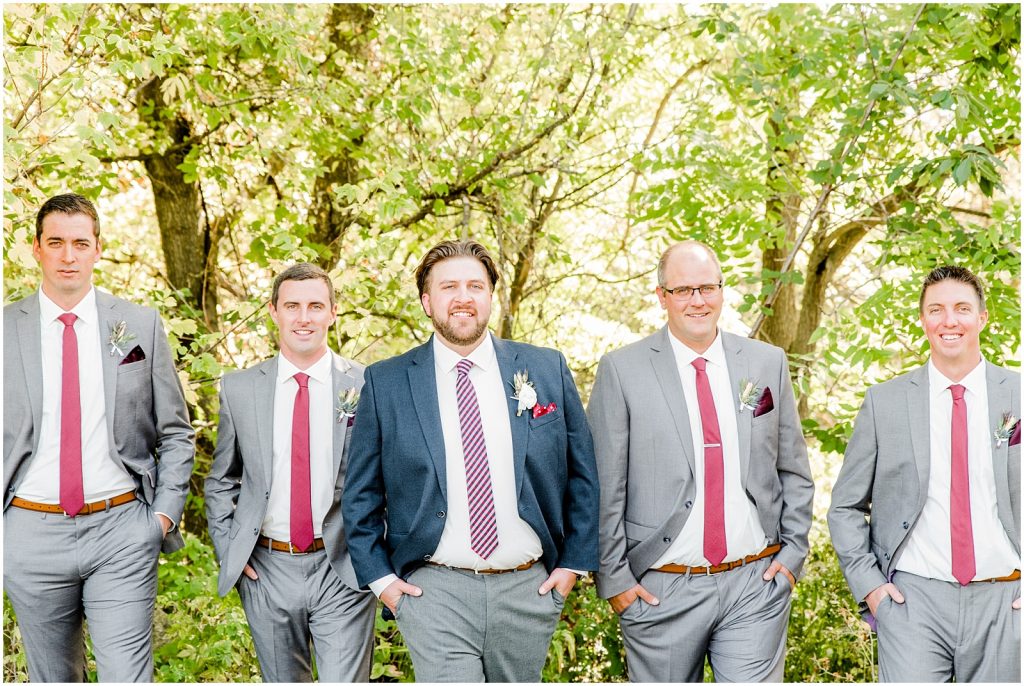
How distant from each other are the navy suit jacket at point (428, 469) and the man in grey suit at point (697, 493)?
0.20 m

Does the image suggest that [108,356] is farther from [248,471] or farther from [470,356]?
[470,356]

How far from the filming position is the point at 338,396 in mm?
3943

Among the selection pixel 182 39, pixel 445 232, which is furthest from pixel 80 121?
pixel 445 232

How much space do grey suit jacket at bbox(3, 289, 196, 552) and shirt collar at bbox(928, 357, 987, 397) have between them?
9.99 feet

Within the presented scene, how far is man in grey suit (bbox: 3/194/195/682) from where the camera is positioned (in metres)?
3.79

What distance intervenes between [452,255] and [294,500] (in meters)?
1.18

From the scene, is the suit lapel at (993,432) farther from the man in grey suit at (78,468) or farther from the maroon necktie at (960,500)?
the man in grey suit at (78,468)

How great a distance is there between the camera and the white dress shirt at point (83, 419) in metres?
3.79

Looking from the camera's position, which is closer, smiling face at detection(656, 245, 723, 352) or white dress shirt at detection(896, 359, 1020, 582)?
white dress shirt at detection(896, 359, 1020, 582)

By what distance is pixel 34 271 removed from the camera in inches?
231

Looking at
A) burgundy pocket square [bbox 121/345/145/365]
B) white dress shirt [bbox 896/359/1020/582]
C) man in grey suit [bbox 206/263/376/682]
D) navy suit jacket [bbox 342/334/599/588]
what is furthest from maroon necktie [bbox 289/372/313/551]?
white dress shirt [bbox 896/359/1020/582]

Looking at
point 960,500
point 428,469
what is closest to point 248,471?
point 428,469

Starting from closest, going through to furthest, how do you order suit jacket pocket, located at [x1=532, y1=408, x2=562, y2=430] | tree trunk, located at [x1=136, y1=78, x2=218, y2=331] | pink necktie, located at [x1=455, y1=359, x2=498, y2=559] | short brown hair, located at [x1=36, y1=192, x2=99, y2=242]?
pink necktie, located at [x1=455, y1=359, x2=498, y2=559]
suit jacket pocket, located at [x1=532, y1=408, x2=562, y2=430]
short brown hair, located at [x1=36, y1=192, x2=99, y2=242]
tree trunk, located at [x1=136, y1=78, x2=218, y2=331]

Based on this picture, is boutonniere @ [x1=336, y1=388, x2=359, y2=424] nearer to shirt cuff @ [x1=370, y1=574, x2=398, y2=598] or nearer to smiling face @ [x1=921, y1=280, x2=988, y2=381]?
shirt cuff @ [x1=370, y1=574, x2=398, y2=598]
